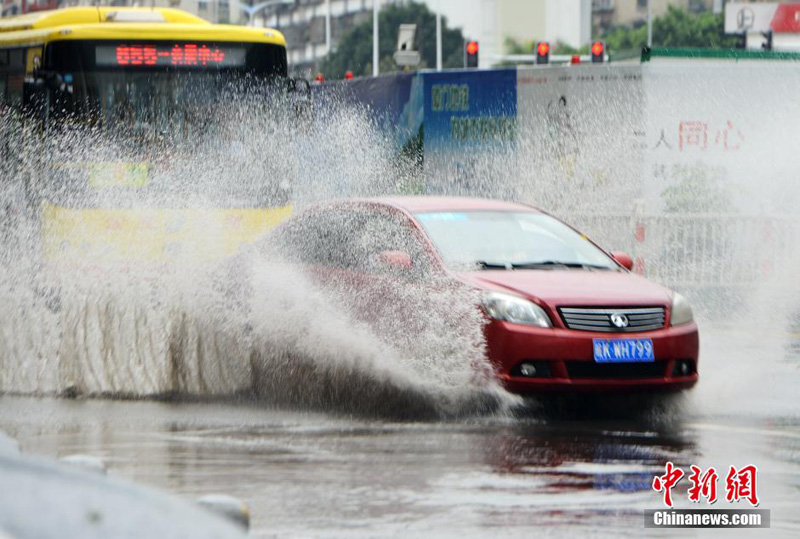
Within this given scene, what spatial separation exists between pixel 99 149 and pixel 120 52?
58.0 inches

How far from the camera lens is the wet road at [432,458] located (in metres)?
6.64

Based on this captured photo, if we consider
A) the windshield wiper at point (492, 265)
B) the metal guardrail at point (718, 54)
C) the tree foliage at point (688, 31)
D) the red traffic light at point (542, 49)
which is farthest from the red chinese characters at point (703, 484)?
the tree foliage at point (688, 31)

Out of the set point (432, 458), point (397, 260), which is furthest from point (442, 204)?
point (432, 458)

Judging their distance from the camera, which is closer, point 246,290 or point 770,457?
point 770,457

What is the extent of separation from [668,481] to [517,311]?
2227 millimetres

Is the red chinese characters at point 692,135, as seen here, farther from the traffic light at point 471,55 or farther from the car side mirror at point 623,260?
the traffic light at point 471,55

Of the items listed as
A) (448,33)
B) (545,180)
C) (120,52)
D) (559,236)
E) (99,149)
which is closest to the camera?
(559,236)

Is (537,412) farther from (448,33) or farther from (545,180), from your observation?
(448,33)

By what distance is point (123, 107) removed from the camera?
1620cm

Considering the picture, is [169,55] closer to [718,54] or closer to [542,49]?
[718,54]

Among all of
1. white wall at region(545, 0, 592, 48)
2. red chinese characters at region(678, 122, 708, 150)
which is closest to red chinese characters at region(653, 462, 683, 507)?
red chinese characters at region(678, 122, 708, 150)

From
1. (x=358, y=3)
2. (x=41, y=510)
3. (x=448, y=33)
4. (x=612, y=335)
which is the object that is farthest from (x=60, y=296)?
(x=358, y=3)

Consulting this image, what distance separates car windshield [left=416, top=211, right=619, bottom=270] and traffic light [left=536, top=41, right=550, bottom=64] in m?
24.8

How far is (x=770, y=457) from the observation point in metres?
8.50
